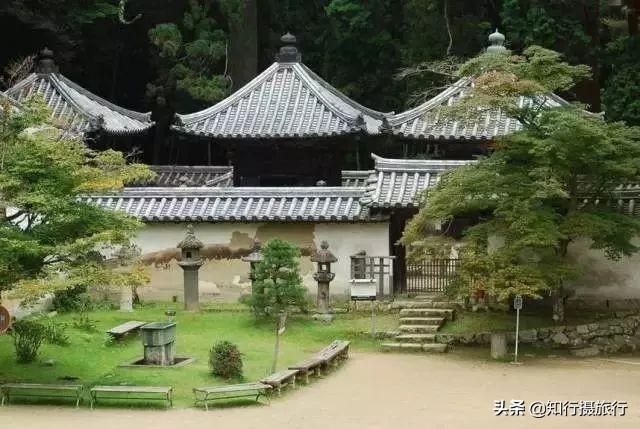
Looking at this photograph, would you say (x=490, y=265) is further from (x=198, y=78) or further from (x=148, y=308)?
(x=198, y=78)

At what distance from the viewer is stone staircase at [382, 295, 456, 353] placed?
18.8 metres

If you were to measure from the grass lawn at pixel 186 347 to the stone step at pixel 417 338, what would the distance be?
55 centimetres

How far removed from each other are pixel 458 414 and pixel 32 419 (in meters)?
6.33

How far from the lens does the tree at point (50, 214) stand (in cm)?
1407

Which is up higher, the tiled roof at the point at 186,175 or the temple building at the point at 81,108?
the temple building at the point at 81,108

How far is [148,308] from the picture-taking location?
22.4 m

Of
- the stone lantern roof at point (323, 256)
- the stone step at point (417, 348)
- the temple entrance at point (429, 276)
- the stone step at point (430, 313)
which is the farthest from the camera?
the temple entrance at point (429, 276)

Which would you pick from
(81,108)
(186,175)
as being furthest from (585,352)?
(81,108)

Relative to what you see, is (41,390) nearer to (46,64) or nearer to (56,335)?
(56,335)

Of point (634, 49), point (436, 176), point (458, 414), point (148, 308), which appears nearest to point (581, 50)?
point (634, 49)

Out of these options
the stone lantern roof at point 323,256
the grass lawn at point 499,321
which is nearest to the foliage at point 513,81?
the grass lawn at point 499,321

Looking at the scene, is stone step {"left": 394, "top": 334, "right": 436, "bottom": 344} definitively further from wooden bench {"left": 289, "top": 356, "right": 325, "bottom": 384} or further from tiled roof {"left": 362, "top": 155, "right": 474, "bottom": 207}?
tiled roof {"left": 362, "top": 155, "right": 474, "bottom": 207}

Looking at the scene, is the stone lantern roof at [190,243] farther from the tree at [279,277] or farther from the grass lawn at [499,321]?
the grass lawn at [499,321]

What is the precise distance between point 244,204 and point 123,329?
6.23m
